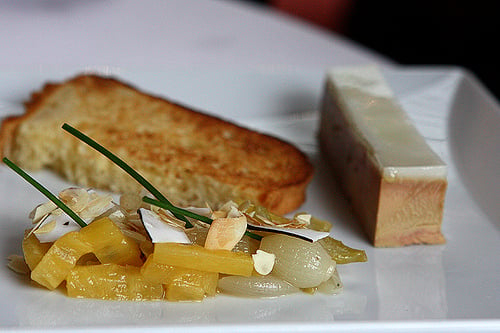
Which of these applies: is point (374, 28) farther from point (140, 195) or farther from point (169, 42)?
point (140, 195)

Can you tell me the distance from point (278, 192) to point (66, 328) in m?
1.00

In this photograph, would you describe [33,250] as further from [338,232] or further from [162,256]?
[338,232]

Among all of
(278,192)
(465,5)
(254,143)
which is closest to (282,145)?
(254,143)

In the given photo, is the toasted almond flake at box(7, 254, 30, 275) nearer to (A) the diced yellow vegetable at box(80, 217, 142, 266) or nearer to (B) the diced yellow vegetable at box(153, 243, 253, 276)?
(A) the diced yellow vegetable at box(80, 217, 142, 266)

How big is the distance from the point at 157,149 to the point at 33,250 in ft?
2.63

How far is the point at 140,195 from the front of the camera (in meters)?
2.12

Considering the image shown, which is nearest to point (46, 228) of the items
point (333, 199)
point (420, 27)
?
point (333, 199)

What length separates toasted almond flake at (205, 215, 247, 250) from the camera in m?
1.91

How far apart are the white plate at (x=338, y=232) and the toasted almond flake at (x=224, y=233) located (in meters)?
0.14

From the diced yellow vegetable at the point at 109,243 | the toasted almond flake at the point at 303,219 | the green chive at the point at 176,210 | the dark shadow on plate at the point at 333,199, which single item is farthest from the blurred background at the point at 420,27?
the diced yellow vegetable at the point at 109,243

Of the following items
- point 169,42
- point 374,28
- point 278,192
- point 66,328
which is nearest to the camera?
point 66,328

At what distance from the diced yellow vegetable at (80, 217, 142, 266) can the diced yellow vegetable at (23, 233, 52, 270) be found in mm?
106

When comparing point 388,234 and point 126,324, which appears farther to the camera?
point 388,234

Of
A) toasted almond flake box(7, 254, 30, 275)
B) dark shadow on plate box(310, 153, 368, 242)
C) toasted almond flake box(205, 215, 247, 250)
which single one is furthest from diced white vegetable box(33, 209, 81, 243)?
dark shadow on plate box(310, 153, 368, 242)
